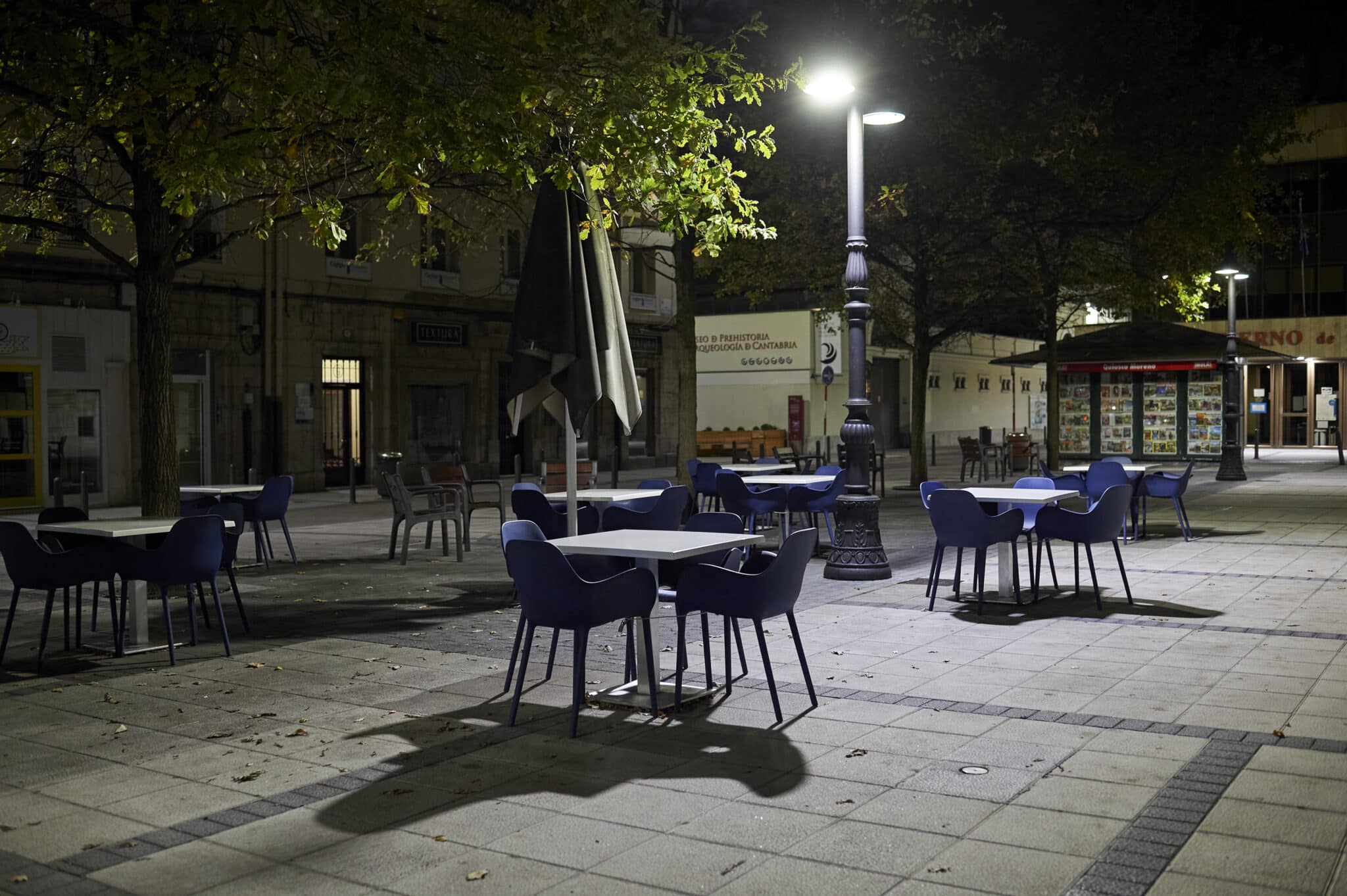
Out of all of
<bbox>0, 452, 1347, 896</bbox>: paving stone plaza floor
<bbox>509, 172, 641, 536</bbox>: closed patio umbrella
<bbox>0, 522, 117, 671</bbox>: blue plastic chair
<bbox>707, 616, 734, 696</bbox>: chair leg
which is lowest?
<bbox>0, 452, 1347, 896</bbox>: paving stone plaza floor

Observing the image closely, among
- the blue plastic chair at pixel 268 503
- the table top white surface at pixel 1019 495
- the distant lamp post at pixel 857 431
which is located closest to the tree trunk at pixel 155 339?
the blue plastic chair at pixel 268 503

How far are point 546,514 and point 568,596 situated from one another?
14.5 feet

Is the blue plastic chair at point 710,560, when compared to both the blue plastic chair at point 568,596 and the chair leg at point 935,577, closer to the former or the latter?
the blue plastic chair at point 568,596

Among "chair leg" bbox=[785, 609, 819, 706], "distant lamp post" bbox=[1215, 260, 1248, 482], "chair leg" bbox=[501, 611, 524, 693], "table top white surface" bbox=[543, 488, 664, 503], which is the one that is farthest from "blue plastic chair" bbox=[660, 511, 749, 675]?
"distant lamp post" bbox=[1215, 260, 1248, 482]

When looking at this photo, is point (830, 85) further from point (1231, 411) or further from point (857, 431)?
point (1231, 411)

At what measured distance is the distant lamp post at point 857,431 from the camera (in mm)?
10875

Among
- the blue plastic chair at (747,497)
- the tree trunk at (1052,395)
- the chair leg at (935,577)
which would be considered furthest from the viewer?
the tree trunk at (1052,395)

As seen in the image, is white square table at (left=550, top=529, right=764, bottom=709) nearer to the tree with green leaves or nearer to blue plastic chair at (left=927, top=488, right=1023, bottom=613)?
the tree with green leaves

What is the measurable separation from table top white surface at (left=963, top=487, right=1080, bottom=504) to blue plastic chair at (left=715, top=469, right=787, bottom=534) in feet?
10.0

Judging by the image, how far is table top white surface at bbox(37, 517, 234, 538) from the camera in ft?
25.5

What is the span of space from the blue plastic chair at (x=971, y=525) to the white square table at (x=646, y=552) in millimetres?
2986

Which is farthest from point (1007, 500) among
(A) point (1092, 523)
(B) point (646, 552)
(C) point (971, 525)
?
(B) point (646, 552)

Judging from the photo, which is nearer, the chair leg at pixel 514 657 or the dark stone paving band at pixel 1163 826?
the dark stone paving band at pixel 1163 826

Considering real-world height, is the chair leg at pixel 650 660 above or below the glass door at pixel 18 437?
below
